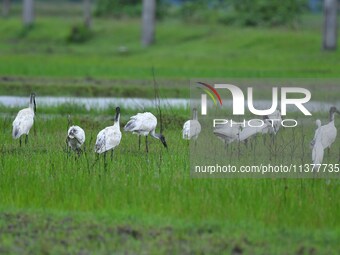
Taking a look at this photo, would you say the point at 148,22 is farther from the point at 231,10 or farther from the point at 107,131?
the point at 107,131


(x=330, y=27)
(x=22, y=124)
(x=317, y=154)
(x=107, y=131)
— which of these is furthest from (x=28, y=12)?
(x=317, y=154)

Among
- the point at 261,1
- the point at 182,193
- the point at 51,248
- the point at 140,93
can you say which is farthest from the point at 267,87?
the point at 261,1

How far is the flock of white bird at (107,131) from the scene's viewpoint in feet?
33.3

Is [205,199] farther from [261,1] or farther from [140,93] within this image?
[261,1]

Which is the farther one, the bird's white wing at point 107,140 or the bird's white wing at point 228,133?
the bird's white wing at point 228,133

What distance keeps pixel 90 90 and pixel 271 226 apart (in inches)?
488

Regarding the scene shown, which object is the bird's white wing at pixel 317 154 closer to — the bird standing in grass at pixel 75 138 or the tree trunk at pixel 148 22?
the bird standing in grass at pixel 75 138

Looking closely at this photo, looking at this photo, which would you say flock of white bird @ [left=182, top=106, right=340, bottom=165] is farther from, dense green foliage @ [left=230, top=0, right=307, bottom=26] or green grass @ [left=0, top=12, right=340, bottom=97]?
dense green foliage @ [left=230, top=0, right=307, bottom=26]

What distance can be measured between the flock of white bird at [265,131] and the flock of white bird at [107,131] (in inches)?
17.6

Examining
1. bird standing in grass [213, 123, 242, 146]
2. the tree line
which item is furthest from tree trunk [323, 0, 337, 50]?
bird standing in grass [213, 123, 242, 146]

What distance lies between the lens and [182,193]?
8836 mm

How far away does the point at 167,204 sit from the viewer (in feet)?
28.1

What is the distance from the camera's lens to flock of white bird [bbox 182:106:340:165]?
9.87m

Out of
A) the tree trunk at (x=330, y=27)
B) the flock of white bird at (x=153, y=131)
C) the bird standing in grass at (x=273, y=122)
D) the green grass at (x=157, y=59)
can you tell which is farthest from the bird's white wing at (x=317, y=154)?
the tree trunk at (x=330, y=27)
